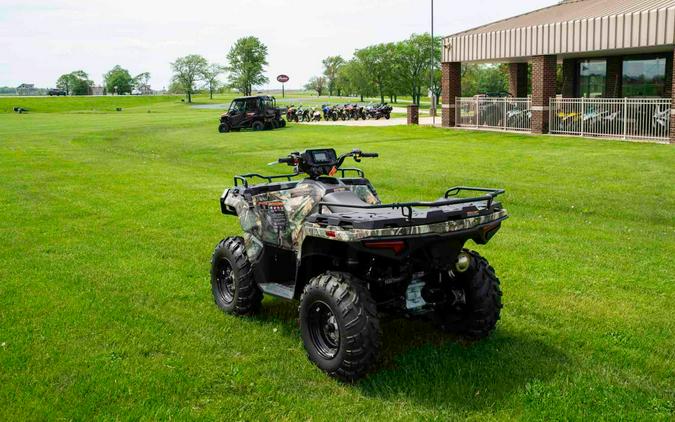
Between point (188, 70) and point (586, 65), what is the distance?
306ft

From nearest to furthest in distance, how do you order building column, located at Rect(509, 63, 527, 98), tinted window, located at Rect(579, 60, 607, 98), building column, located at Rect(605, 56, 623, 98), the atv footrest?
1. the atv footrest
2. building column, located at Rect(605, 56, 623, 98)
3. tinted window, located at Rect(579, 60, 607, 98)
4. building column, located at Rect(509, 63, 527, 98)

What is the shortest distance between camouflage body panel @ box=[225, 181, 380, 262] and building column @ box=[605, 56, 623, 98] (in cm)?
2486

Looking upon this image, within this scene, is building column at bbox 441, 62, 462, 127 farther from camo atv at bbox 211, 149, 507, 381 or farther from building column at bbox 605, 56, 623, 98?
camo atv at bbox 211, 149, 507, 381

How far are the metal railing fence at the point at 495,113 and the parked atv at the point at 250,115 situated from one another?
10.7 metres

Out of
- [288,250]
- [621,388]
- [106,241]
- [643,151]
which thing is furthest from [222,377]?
[643,151]

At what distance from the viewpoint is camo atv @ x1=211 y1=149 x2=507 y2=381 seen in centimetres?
499

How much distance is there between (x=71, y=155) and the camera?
23781 mm

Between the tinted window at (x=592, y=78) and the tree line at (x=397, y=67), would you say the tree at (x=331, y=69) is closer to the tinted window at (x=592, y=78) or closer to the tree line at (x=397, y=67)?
the tree line at (x=397, y=67)

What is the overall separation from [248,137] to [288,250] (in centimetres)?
2691

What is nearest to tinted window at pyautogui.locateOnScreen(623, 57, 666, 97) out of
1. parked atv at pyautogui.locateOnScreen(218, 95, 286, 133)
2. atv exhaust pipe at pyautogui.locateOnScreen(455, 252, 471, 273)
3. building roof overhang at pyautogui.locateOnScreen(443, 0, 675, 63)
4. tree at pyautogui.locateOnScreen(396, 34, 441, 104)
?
building roof overhang at pyautogui.locateOnScreen(443, 0, 675, 63)

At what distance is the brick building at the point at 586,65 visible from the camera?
23750 mm

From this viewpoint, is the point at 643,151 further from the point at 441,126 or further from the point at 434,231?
the point at 434,231

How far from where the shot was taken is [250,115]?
37.8 m

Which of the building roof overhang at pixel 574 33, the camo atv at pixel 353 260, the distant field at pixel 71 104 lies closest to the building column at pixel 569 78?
the building roof overhang at pixel 574 33
